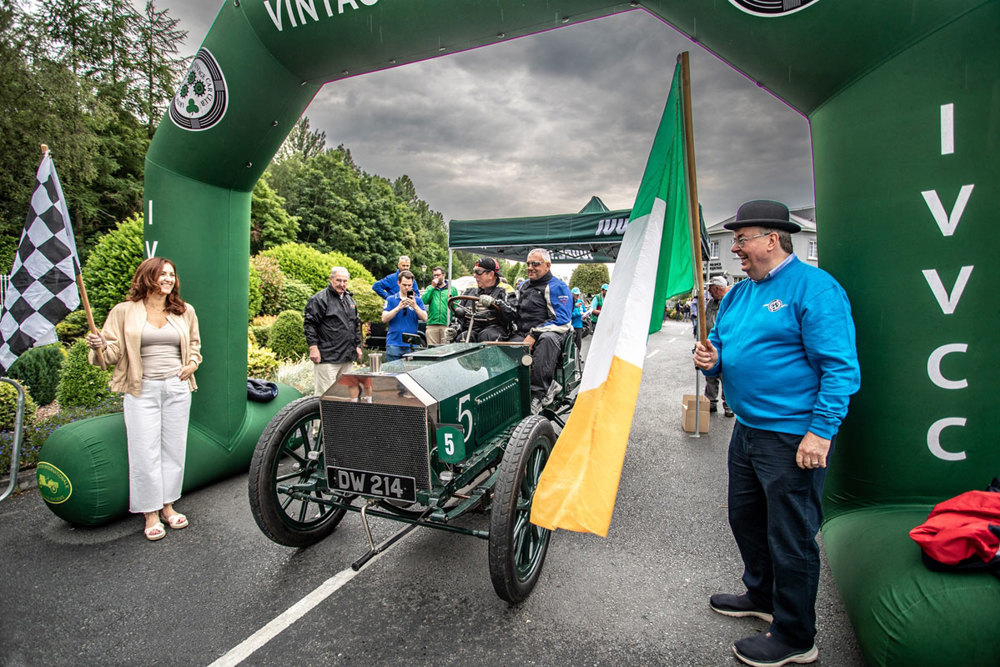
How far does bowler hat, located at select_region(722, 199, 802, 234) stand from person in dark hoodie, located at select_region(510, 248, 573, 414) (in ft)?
8.61

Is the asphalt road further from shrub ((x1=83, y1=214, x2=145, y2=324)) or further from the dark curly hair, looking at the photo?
shrub ((x1=83, y1=214, x2=145, y2=324))

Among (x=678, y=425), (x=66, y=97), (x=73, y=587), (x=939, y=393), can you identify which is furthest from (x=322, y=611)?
(x=66, y=97)

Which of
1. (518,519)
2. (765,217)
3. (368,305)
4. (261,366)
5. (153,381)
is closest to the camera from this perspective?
(765,217)

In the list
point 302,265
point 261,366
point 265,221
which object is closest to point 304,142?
point 265,221

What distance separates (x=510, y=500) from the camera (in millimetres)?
2471

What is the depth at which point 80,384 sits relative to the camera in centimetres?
583

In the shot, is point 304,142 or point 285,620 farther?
point 304,142

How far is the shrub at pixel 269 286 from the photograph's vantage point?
11484 mm

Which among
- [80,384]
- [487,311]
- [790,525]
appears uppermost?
[487,311]

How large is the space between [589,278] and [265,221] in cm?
2677

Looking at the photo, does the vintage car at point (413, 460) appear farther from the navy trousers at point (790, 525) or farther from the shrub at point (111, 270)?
the shrub at point (111, 270)

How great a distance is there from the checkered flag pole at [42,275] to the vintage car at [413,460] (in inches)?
63.6

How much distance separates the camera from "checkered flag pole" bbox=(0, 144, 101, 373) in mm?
3062

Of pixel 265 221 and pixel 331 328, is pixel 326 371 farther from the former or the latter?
pixel 265 221
